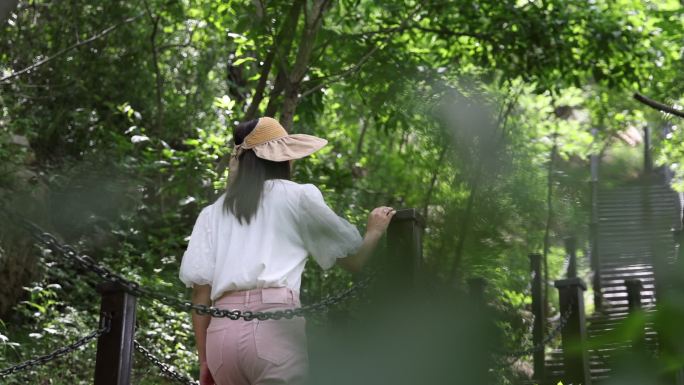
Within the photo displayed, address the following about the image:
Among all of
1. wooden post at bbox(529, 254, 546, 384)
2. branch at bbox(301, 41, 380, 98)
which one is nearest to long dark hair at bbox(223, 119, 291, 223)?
wooden post at bbox(529, 254, 546, 384)

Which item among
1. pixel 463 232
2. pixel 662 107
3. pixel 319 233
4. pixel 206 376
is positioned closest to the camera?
pixel 662 107

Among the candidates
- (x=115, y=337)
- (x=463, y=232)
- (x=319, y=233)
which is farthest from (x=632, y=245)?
(x=115, y=337)

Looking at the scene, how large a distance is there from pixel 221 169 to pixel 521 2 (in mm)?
4388

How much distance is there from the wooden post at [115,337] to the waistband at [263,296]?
29.5 inches

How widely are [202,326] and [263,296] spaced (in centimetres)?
35

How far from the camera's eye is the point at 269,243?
336 centimetres

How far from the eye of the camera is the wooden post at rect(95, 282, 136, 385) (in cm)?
392

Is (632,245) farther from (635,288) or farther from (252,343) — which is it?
(252,343)

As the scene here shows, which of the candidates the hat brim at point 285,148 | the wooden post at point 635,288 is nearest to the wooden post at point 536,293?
the wooden post at point 635,288

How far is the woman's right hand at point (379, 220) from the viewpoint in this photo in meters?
3.35

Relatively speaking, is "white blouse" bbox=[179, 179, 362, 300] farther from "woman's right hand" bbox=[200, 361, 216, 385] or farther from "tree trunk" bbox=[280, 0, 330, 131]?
"tree trunk" bbox=[280, 0, 330, 131]

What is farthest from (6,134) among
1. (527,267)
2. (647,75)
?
(527,267)

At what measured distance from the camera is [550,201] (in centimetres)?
140

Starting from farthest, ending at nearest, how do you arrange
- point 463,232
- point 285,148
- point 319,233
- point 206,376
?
point 285,148 < point 206,376 < point 319,233 < point 463,232
